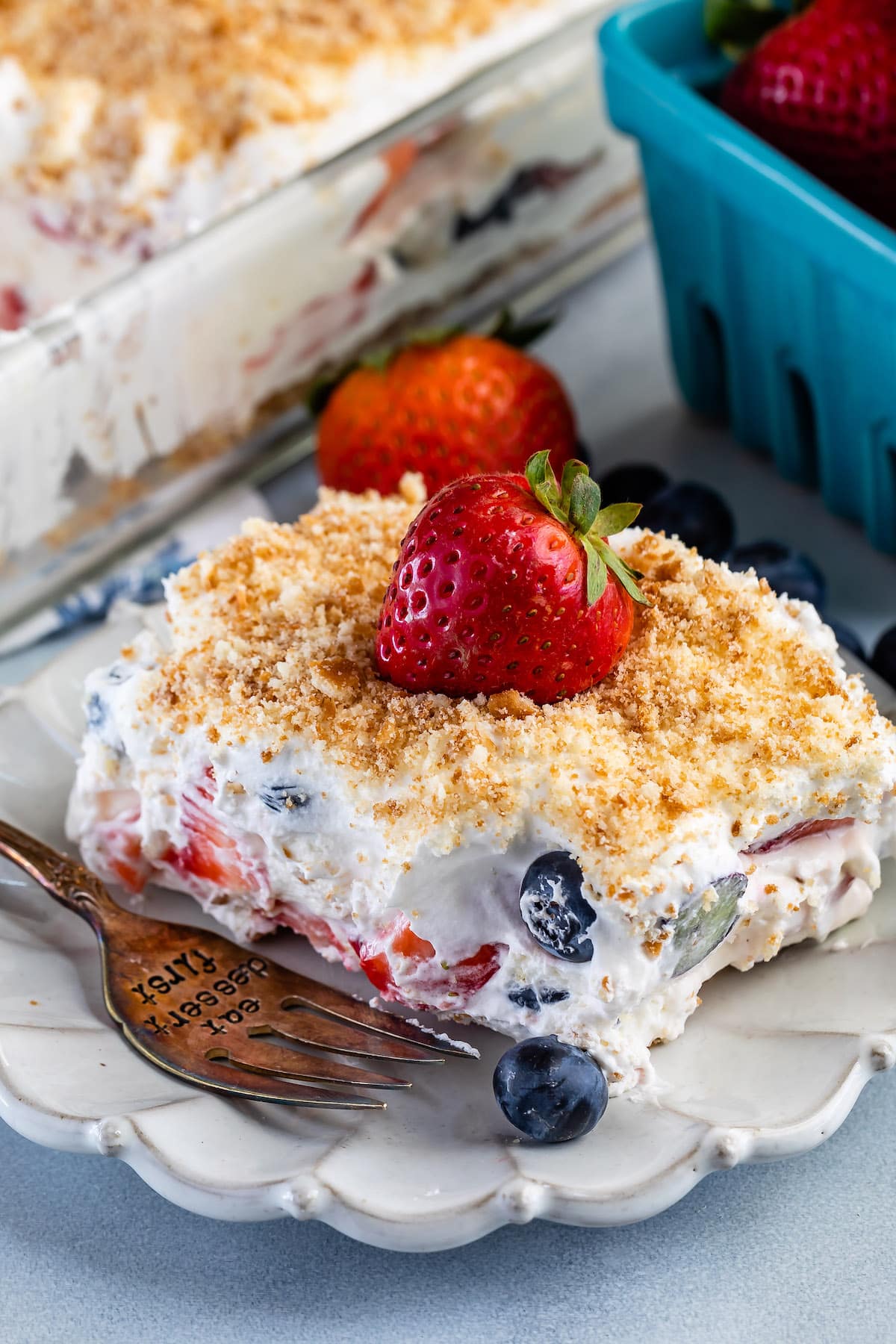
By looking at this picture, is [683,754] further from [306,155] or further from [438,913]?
[306,155]

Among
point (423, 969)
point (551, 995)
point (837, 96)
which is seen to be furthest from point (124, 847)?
point (837, 96)

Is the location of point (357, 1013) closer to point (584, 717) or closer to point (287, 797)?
point (287, 797)

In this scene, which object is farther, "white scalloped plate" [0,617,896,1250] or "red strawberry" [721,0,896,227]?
"red strawberry" [721,0,896,227]

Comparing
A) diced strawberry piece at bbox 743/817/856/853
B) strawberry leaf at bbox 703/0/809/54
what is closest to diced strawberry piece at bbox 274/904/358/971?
diced strawberry piece at bbox 743/817/856/853

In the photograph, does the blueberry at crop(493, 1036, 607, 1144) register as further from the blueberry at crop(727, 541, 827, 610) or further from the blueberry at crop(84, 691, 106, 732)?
the blueberry at crop(727, 541, 827, 610)

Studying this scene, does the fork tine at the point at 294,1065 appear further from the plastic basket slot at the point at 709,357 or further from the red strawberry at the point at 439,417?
the plastic basket slot at the point at 709,357

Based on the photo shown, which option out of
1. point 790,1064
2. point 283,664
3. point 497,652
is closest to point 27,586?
point 283,664

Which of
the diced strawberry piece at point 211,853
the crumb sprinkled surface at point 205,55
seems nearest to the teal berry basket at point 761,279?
the crumb sprinkled surface at point 205,55
